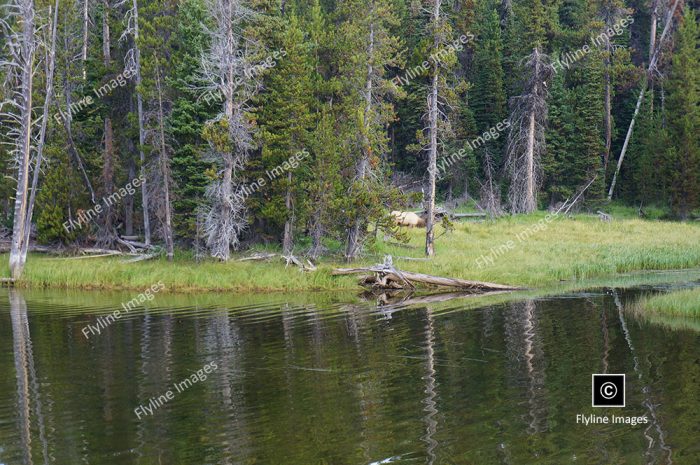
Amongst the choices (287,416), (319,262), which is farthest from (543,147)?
(287,416)

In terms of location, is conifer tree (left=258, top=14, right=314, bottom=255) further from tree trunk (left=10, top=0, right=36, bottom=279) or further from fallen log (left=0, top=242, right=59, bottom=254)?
fallen log (left=0, top=242, right=59, bottom=254)

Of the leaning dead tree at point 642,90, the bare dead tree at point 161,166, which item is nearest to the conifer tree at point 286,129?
the bare dead tree at point 161,166

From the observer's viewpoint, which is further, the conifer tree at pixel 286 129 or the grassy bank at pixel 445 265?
the conifer tree at pixel 286 129

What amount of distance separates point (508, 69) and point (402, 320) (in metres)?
43.1

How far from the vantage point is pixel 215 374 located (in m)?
15.6

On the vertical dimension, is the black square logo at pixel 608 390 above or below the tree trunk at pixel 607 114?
below

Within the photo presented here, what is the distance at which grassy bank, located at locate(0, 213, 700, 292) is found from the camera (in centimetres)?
2981

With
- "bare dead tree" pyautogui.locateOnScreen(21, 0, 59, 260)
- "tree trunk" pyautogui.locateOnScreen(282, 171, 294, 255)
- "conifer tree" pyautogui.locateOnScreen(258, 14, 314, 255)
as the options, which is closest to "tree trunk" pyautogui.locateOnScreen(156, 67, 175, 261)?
"conifer tree" pyautogui.locateOnScreen(258, 14, 314, 255)

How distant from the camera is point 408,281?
28688 mm

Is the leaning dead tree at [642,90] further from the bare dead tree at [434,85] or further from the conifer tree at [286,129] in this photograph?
the conifer tree at [286,129]

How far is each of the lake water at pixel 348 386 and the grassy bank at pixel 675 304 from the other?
0.96 metres

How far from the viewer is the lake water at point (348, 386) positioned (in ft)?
35.2

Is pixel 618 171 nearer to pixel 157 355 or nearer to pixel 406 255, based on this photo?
pixel 406 255

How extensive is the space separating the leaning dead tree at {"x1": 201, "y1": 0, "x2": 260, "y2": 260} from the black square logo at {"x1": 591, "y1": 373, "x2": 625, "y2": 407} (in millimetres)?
20874
